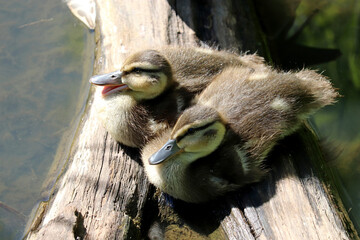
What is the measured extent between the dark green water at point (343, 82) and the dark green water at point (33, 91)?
231 centimetres

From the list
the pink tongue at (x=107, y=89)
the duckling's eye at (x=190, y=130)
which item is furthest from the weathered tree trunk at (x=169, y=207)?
the duckling's eye at (x=190, y=130)

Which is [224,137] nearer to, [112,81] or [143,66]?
[143,66]

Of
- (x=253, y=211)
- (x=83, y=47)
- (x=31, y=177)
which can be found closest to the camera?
(x=253, y=211)

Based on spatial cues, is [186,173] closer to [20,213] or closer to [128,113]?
[128,113]

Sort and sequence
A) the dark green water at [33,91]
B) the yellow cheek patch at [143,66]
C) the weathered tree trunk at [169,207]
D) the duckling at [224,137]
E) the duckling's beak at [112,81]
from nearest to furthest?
the weathered tree trunk at [169,207] → the duckling at [224,137] → the yellow cheek patch at [143,66] → the duckling's beak at [112,81] → the dark green water at [33,91]

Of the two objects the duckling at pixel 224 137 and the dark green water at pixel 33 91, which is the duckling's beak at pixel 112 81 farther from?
the dark green water at pixel 33 91

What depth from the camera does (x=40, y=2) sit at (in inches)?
192

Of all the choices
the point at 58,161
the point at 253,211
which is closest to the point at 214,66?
the point at 253,211

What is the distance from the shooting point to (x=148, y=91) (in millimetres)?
3014

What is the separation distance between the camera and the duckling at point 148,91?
9.64 feet

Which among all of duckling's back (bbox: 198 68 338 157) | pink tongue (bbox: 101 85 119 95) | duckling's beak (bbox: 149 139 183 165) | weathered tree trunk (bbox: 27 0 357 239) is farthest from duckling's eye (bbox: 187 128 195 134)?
pink tongue (bbox: 101 85 119 95)

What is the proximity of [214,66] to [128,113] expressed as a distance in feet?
2.35

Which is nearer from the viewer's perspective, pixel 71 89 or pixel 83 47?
pixel 71 89

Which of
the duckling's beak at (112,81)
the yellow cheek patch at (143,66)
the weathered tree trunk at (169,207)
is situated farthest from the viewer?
the duckling's beak at (112,81)
